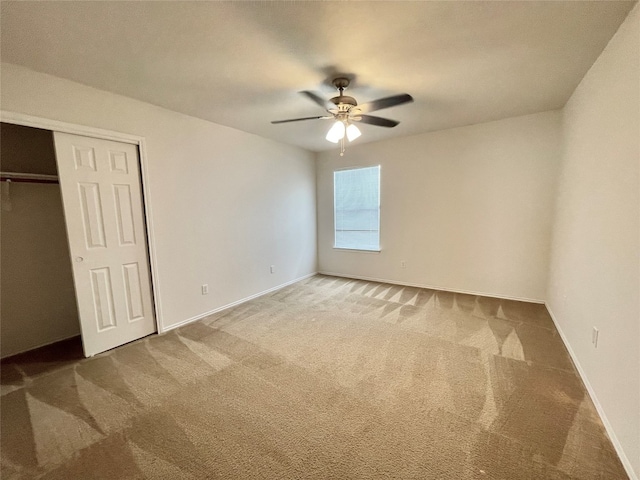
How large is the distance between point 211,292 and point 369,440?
2.62 meters

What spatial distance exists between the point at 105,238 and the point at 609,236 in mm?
4043

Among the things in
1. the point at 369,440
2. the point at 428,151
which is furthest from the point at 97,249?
the point at 428,151

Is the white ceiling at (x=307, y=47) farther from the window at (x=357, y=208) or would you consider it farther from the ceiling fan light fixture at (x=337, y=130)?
the window at (x=357, y=208)

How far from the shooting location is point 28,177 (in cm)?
263

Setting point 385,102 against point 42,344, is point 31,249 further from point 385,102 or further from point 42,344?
point 385,102

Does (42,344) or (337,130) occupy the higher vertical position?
(337,130)

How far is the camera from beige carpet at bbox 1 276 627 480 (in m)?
1.40

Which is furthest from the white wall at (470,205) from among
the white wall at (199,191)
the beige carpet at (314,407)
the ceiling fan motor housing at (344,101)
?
the ceiling fan motor housing at (344,101)

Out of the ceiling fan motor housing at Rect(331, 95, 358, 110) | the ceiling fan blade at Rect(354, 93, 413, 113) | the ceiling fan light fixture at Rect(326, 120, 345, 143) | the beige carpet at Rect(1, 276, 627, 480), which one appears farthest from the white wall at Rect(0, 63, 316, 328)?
the ceiling fan blade at Rect(354, 93, 413, 113)

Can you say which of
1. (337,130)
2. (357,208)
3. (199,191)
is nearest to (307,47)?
(337,130)

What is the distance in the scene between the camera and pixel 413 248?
4359mm

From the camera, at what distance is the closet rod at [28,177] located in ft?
8.20

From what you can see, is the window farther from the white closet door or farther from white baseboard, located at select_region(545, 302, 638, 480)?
the white closet door

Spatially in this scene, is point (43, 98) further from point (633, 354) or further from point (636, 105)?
point (633, 354)
